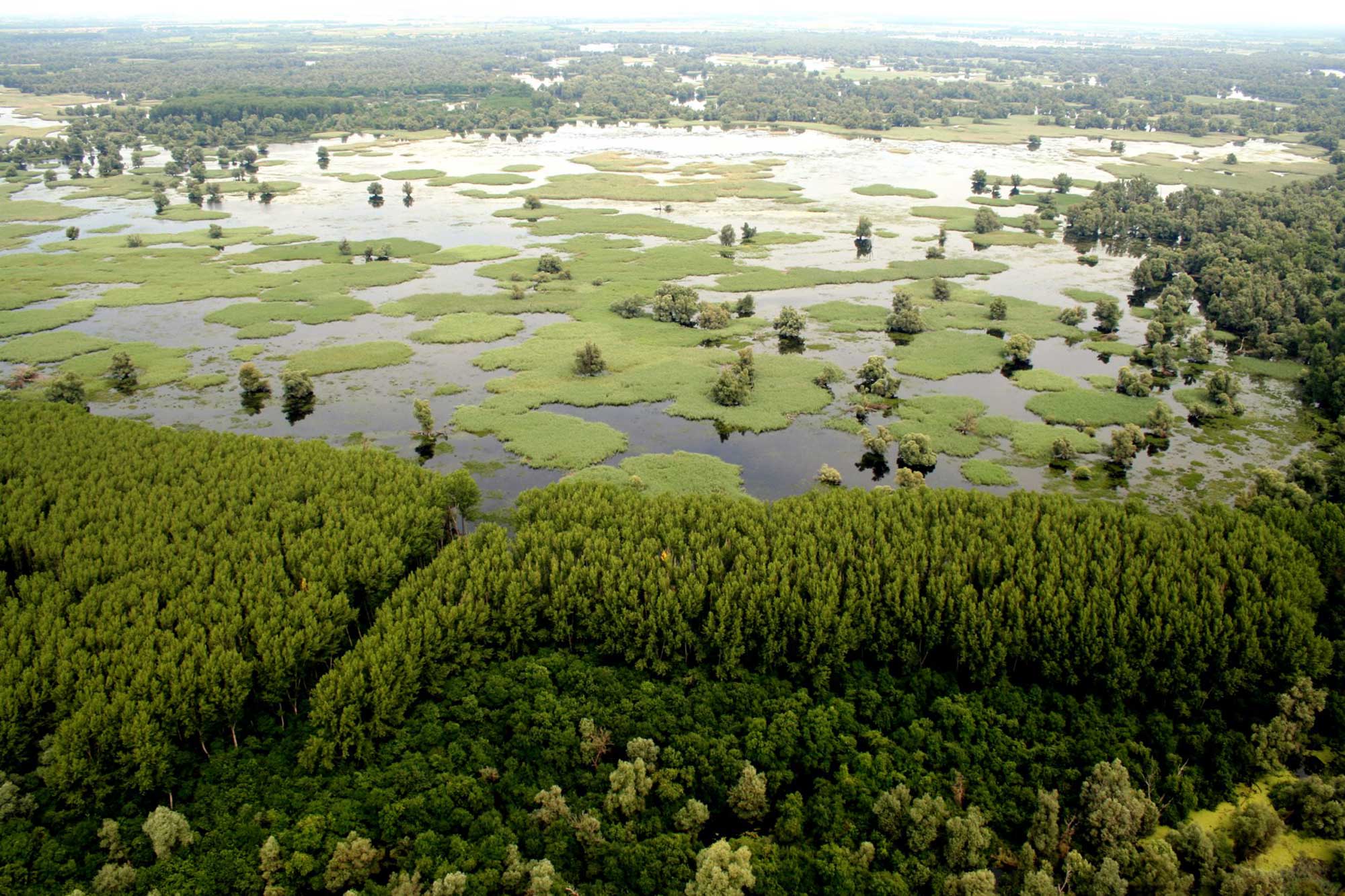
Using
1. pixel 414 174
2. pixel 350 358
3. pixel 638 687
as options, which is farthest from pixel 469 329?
pixel 414 174

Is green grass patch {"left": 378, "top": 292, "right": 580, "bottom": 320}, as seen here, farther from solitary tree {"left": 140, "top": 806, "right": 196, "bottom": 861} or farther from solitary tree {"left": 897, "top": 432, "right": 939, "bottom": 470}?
solitary tree {"left": 140, "top": 806, "right": 196, "bottom": 861}

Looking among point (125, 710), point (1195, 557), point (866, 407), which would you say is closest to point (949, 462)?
point (866, 407)

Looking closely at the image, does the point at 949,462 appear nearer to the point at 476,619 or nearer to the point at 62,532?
the point at 476,619

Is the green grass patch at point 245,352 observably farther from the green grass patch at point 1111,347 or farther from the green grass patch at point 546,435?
the green grass patch at point 1111,347

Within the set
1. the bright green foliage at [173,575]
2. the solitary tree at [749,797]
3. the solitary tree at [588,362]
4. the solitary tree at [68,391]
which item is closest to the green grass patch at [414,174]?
the solitary tree at [588,362]

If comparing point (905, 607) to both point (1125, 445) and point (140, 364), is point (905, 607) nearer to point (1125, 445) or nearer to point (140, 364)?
point (1125, 445)
